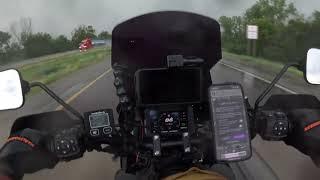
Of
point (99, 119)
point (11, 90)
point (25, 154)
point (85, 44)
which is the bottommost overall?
point (25, 154)

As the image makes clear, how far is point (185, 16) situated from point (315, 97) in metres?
0.83

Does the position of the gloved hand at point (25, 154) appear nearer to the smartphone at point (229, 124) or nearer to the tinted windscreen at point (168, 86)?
the tinted windscreen at point (168, 86)

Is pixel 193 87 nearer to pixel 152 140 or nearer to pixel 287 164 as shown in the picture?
pixel 152 140

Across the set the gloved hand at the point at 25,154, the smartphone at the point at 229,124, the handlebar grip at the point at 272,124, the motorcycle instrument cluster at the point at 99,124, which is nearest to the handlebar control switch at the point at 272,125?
the handlebar grip at the point at 272,124

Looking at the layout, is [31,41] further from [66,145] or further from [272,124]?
[272,124]

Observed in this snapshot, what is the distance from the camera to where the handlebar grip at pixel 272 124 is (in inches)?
97.0

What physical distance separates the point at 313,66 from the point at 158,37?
2.30 feet

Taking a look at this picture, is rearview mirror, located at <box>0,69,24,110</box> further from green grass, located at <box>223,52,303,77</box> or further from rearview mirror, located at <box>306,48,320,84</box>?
rearview mirror, located at <box>306,48,320,84</box>

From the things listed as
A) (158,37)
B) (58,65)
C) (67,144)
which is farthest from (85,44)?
(67,144)

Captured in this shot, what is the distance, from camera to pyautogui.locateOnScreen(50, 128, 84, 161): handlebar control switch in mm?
2342

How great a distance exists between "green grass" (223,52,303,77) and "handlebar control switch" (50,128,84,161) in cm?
79

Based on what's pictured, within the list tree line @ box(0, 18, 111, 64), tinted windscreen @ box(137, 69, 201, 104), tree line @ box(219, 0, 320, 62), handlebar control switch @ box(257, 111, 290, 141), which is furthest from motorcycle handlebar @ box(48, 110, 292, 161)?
tree line @ box(0, 18, 111, 64)

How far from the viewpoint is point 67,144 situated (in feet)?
7.69

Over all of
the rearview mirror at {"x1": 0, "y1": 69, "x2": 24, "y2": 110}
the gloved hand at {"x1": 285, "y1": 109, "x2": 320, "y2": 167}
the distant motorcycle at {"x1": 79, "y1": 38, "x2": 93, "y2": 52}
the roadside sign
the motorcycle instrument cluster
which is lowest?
the gloved hand at {"x1": 285, "y1": 109, "x2": 320, "y2": 167}
